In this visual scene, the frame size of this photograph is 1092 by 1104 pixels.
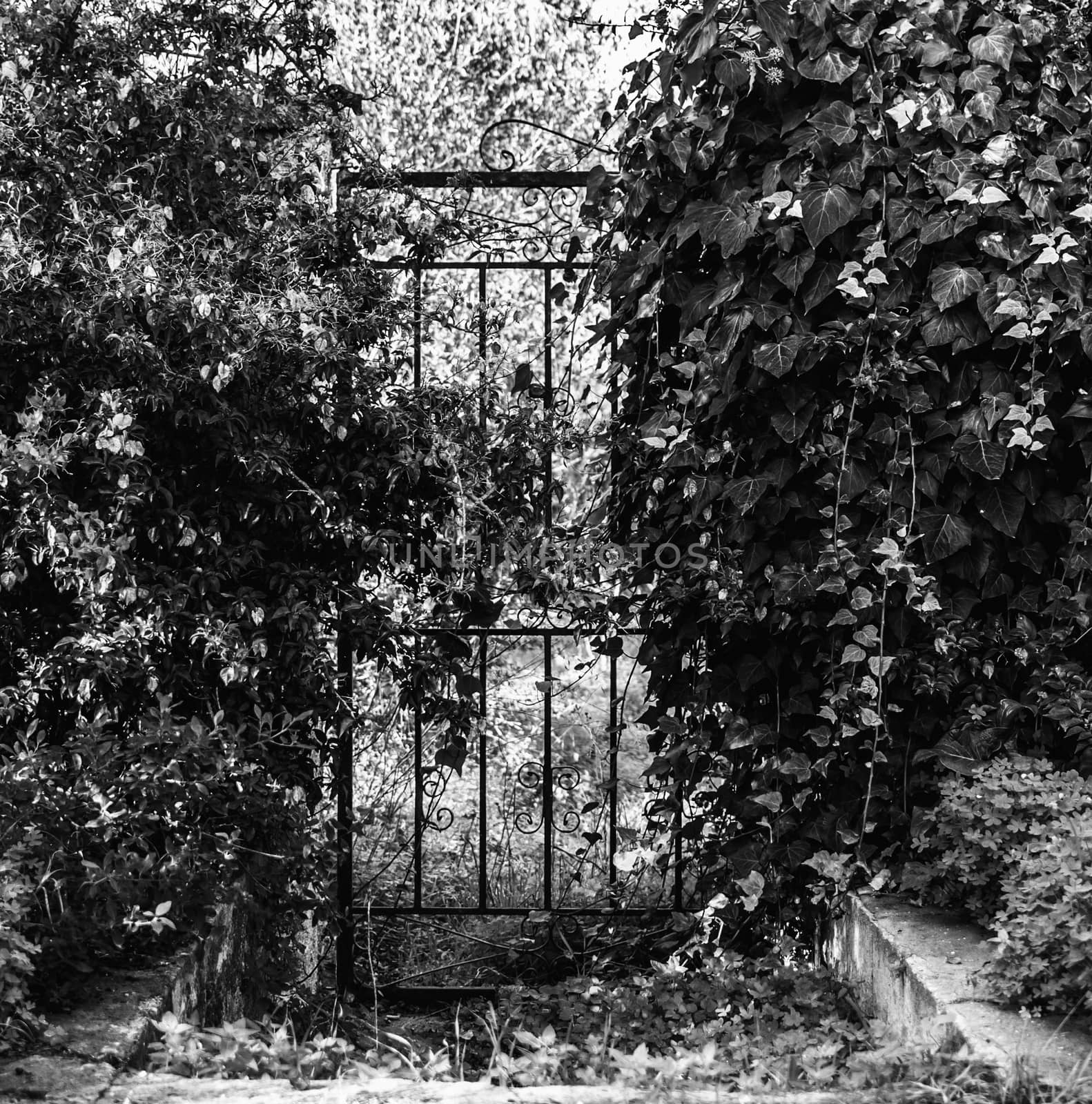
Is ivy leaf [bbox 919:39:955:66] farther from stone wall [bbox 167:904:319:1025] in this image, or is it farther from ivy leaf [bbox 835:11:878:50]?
stone wall [bbox 167:904:319:1025]

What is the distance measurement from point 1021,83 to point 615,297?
1070mm

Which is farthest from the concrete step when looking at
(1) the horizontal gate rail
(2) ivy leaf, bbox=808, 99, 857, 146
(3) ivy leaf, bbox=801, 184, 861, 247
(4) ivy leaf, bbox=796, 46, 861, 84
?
(1) the horizontal gate rail

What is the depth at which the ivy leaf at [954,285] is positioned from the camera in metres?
2.44

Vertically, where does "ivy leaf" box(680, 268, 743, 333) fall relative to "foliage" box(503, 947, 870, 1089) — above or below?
above

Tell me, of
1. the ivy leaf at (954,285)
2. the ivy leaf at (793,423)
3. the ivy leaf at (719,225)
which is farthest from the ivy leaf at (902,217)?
the ivy leaf at (793,423)

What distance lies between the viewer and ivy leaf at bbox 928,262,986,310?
2438mm

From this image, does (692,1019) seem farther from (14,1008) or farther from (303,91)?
(303,91)

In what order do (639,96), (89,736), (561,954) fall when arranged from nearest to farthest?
(89,736) → (639,96) → (561,954)

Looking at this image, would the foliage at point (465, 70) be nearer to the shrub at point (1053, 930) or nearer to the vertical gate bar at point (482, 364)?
the vertical gate bar at point (482, 364)

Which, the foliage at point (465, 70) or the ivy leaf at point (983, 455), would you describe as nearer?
the ivy leaf at point (983, 455)

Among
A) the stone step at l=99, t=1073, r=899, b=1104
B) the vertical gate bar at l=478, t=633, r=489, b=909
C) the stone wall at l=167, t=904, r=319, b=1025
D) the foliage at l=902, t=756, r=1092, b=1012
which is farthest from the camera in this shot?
the vertical gate bar at l=478, t=633, r=489, b=909

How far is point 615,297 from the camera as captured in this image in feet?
9.41

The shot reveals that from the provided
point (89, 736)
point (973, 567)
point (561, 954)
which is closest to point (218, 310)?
point (89, 736)

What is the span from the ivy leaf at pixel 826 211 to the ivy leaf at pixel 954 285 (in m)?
0.25
